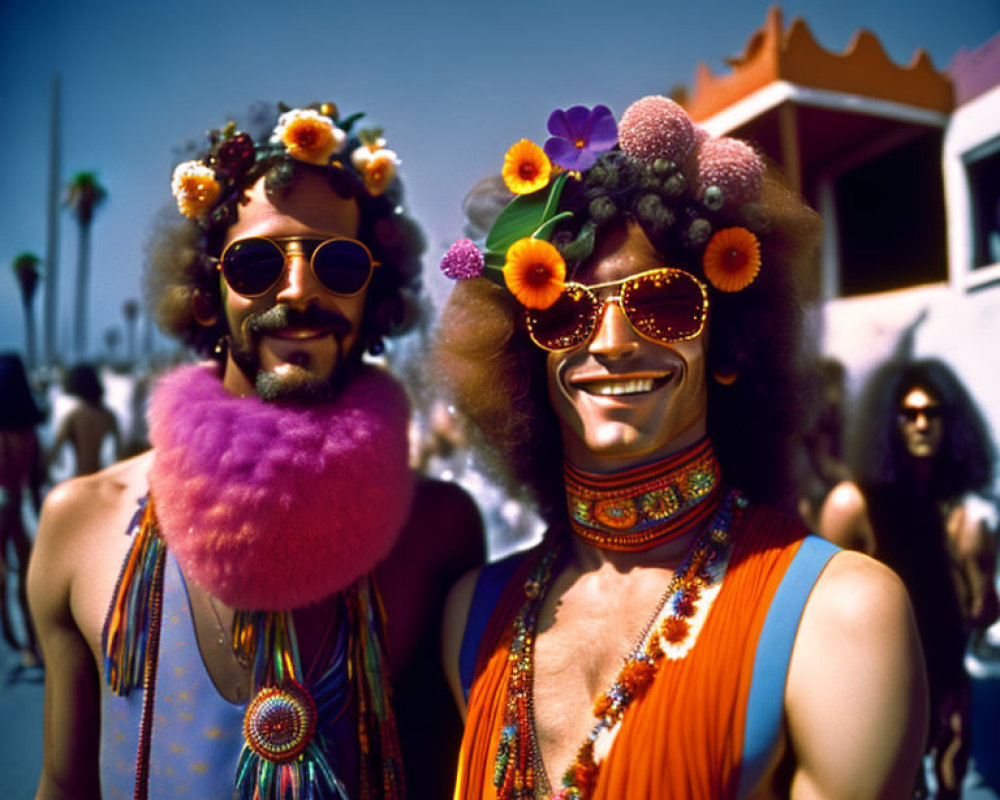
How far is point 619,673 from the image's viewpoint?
1.57 m

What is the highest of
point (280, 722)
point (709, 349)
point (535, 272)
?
point (535, 272)

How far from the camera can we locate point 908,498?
362cm

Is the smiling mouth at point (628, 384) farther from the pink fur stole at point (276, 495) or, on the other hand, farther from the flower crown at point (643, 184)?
the pink fur stole at point (276, 495)

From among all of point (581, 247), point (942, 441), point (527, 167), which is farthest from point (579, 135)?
point (942, 441)

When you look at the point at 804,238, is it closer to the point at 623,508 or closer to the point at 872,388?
the point at 623,508

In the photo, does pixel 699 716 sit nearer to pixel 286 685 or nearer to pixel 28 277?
pixel 286 685

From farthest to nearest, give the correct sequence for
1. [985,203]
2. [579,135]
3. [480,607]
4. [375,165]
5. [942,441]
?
[985,203], [942,441], [375,165], [480,607], [579,135]

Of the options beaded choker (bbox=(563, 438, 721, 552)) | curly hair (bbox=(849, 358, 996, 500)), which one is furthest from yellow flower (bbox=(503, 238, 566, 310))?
curly hair (bbox=(849, 358, 996, 500))

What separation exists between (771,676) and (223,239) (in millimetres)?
1869

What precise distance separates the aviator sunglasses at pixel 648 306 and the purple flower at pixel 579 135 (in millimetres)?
318

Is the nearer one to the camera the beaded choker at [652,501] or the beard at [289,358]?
the beaded choker at [652,501]

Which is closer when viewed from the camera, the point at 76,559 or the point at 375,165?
the point at 76,559

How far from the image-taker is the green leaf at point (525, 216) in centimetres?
176

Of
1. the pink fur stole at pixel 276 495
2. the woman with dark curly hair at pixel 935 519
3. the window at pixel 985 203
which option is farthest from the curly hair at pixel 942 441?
the pink fur stole at pixel 276 495
